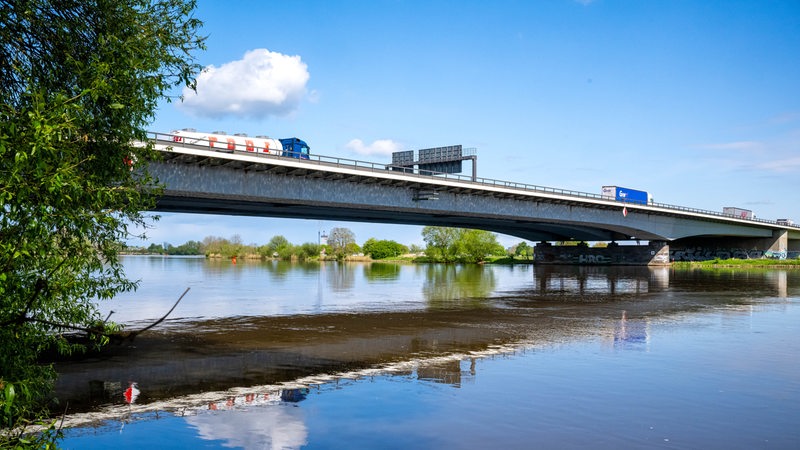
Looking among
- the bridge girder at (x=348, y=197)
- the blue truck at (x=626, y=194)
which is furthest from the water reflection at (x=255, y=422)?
the blue truck at (x=626, y=194)

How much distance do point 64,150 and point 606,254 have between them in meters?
113

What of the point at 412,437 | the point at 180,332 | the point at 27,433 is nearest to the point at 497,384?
the point at 412,437

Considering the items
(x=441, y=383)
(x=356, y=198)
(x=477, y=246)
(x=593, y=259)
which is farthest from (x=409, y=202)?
(x=477, y=246)

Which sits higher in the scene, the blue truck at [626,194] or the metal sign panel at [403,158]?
the metal sign panel at [403,158]

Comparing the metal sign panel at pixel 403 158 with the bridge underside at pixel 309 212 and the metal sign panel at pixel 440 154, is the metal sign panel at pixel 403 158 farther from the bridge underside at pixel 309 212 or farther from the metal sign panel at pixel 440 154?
the bridge underside at pixel 309 212

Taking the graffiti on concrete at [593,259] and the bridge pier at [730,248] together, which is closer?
the graffiti on concrete at [593,259]

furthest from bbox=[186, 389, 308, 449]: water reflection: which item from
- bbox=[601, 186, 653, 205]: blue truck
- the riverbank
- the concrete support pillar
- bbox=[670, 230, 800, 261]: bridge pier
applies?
the concrete support pillar

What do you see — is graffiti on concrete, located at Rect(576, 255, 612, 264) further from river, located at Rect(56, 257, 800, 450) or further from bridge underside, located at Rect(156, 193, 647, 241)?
river, located at Rect(56, 257, 800, 450)

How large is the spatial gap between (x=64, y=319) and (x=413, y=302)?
29.7 m

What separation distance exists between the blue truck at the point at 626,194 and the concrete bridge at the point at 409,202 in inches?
128

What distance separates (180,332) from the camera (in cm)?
2512

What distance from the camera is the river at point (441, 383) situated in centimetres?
1164

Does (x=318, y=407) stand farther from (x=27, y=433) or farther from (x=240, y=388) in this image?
(x=27, y=433)

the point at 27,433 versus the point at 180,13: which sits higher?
the point at 180,13
